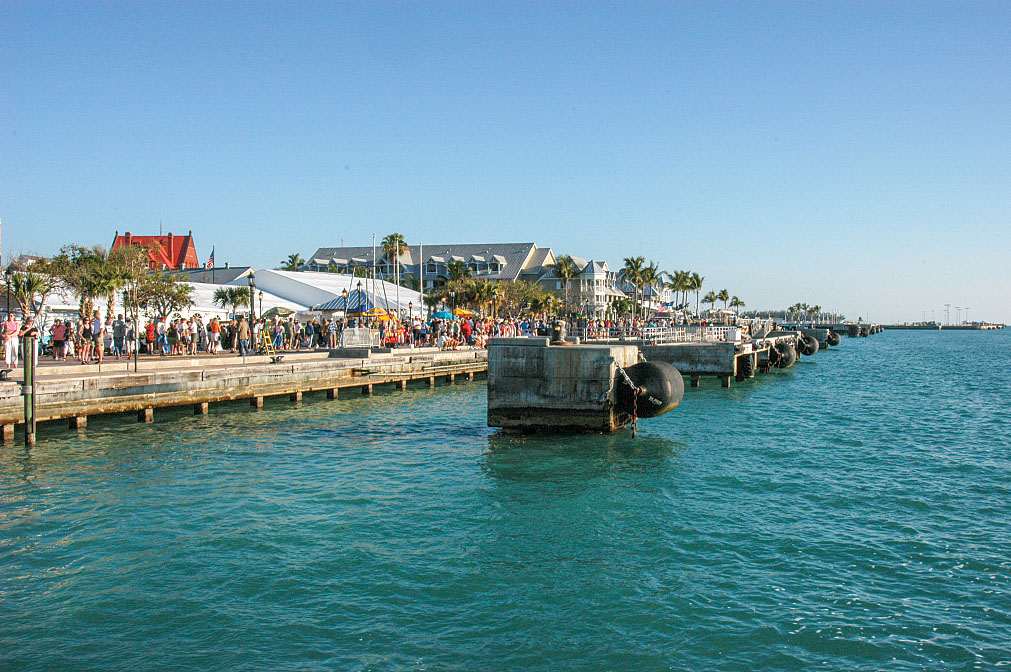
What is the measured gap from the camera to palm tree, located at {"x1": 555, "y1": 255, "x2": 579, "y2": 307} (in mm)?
104250

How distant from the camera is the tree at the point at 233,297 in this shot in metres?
45.2

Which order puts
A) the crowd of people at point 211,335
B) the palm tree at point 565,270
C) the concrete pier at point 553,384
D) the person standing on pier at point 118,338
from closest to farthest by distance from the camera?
the concrete pier at point 553,384 < the crowd of people at point 211,335 < the person standing on pier at point 118,338 < the palm tree at point 565,270

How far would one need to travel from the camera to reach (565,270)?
342 ft

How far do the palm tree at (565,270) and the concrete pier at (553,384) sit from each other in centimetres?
8362

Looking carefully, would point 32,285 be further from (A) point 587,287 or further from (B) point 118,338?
(A) point 587,287

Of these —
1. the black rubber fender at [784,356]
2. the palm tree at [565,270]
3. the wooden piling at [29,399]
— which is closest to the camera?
the wooden piling at [29,399]

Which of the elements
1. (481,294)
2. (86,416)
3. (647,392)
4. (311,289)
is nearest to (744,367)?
(647,392)

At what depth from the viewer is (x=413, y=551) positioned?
1090 cm

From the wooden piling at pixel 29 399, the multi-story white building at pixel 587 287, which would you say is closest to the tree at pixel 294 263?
the multi-story white building at pixel 587 287

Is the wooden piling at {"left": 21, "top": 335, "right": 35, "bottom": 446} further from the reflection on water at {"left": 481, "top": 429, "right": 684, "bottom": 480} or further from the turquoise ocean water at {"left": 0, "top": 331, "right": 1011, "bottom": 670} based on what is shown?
the reflection on water at {"left": 481, "top": 429, "right": 684, "bottom": 480}

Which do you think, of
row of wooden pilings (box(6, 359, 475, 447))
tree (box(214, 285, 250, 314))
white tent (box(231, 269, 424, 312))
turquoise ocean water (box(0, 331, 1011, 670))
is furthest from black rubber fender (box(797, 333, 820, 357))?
turquoise ocean water (box(0, 331, 1011, 670))

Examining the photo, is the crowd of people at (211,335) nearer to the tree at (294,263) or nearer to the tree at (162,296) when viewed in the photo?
the tree at (162,296)

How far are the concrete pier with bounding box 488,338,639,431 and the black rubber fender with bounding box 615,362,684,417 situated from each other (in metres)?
0.23

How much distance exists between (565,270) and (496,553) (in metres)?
94.4
